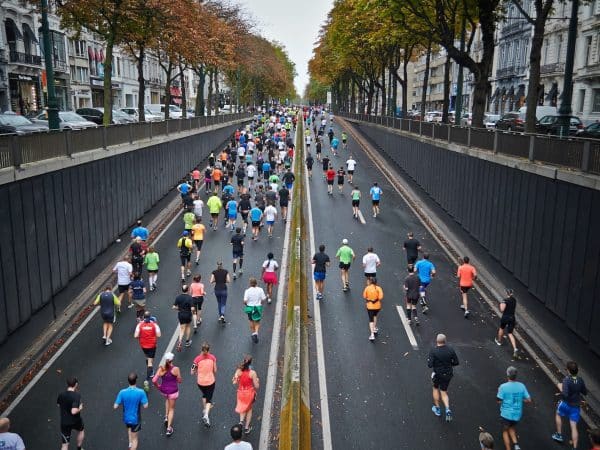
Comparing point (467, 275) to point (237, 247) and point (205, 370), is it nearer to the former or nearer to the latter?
point (237, 247)

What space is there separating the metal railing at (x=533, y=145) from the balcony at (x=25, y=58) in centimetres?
3654

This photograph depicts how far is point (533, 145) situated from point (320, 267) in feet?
23.8

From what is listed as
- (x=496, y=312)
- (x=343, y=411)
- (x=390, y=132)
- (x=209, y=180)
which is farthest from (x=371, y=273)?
(x=390, y=132)

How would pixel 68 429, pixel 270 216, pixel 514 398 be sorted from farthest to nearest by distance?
1. pixel 270 216
2. pixel 514 398
3. pixel 68 429

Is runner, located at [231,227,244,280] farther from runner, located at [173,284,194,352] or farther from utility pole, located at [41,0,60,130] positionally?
utility pole, located at [41,0,60,130]

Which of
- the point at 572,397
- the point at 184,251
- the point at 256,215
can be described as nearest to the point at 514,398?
the point at 572,397

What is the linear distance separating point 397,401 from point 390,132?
3430 cm

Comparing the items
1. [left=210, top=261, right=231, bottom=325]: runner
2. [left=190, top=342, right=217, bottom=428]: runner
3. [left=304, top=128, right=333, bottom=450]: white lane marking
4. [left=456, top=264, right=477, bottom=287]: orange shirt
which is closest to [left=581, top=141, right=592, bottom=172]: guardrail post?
[left=456, top=264, right=477, bottom=287]: orange shirt

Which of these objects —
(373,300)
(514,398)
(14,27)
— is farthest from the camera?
(14,27)

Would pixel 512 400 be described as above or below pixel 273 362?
above

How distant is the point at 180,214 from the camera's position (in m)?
28.0

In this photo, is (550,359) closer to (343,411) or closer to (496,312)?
(496,312)

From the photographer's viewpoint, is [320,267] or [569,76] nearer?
[569,76]

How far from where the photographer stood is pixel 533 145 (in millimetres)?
16094
